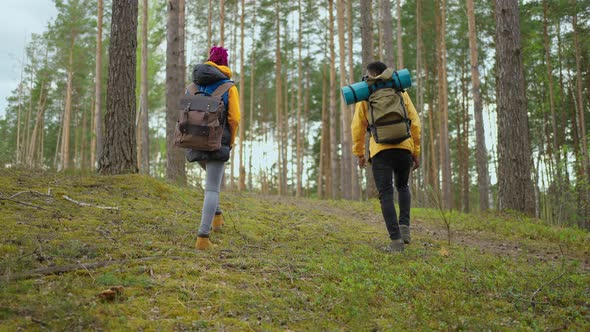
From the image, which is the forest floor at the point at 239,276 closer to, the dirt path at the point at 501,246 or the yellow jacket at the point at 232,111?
the dirt path at the point at 501,246

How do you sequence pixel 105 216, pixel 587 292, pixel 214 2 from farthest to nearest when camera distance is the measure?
pixel 214 2, pixel 105 216, pixel 587 292

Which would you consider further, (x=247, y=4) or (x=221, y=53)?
(x=247, y=4)

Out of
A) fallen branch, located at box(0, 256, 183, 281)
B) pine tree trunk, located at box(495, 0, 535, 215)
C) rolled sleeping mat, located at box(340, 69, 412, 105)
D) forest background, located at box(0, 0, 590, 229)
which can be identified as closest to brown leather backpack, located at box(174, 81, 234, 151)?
fallen branch, located at box(0, 256, 183, 281)

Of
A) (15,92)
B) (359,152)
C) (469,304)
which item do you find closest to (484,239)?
(359,152)

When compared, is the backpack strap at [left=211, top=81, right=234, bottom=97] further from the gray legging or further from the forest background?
the forest background

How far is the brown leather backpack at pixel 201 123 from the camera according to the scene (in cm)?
435

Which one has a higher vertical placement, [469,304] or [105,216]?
[105,216]

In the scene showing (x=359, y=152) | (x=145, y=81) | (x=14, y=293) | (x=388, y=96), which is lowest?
(x=14, y=293)

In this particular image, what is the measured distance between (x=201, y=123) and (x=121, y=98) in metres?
3.47

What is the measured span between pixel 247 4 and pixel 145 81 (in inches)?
326

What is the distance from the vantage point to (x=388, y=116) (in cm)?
487

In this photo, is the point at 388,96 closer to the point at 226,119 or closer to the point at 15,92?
the point at 226,119

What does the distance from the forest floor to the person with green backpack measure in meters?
0.63

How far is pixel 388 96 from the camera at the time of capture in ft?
16.1
